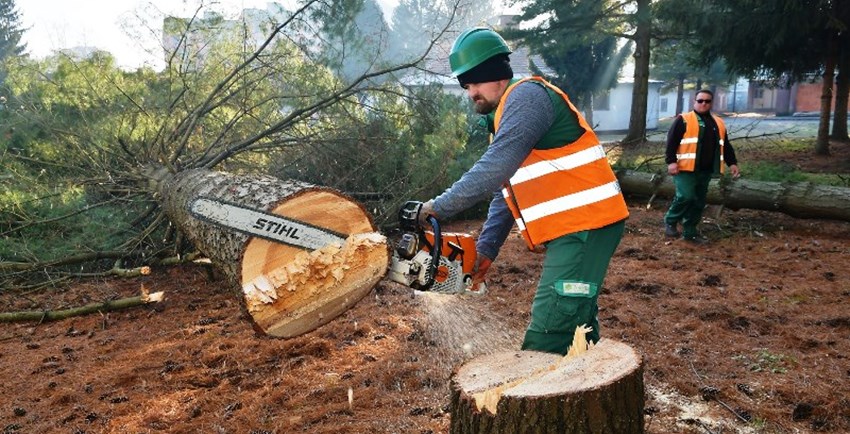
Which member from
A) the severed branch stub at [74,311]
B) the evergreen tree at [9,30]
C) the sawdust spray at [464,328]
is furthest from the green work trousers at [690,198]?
the evergreen tree at [9,30]

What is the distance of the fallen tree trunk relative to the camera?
6258mm

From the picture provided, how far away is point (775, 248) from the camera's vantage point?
5.95m

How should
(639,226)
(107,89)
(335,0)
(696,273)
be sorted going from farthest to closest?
1. (639,226)
2. (335,0)
3. (107,89)
4. (696,273)

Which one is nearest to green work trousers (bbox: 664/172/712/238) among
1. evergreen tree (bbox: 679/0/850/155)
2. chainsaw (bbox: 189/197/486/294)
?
chainsaw (bbox: 189/197/486/294)

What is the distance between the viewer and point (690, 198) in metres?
6.07

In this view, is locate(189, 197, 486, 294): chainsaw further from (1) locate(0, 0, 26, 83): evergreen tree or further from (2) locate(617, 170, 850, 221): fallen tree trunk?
(1) locate(0, 0, 26, 83): evergreen tree

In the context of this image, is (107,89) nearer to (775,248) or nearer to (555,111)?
(555,111)

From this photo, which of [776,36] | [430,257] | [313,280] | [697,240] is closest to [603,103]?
[776,36]

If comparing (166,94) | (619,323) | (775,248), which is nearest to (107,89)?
(166,94)

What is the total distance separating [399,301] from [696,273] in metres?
2.49

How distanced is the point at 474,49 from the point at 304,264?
118 centimetres

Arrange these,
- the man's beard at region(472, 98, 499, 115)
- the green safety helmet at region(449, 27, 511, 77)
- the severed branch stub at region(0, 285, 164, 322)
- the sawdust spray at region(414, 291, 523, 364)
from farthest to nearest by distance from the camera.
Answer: the severed branch stub at region(0, 285, 164, 322) < the sawdust spray at region(414, 291, 523, 364) < the man's beard at region(472, 98, 499, 115) < the green safety helmet at region(449, 27, 511, 77)

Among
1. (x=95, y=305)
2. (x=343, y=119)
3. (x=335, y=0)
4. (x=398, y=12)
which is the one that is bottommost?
(x=95, y=305)

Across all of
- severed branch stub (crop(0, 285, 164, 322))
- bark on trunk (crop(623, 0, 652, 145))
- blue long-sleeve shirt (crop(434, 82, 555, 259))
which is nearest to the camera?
blue long-sleeve shirt (crop(434, 82, 555, 259))
